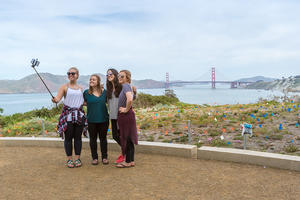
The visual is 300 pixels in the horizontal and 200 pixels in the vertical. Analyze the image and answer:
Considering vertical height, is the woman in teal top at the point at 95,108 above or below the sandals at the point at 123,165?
above

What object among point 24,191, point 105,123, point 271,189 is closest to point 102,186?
point 24,191

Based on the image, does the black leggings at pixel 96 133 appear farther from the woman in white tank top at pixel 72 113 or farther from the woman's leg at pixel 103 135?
the woman in white tank top at pixel 72 113

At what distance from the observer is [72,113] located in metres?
4.57

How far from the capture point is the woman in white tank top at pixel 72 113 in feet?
15.0

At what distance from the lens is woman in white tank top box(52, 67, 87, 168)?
4.56 meters

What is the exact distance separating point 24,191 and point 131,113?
1.75m

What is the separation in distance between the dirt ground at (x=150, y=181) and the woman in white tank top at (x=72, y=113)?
43 centimetres

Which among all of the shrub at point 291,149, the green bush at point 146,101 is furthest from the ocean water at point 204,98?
the shrub at point 291,149

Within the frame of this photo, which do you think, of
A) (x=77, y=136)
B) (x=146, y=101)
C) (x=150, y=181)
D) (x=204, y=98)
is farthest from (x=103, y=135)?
(x=204, y=98)

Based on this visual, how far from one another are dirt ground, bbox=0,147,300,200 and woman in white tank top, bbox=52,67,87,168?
0.43 metres

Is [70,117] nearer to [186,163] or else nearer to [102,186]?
[102,186]

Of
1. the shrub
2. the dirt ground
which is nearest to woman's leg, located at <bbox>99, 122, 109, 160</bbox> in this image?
the dirt ground

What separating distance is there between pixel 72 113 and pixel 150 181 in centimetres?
161

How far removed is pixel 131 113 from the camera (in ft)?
14.7
